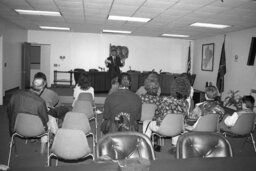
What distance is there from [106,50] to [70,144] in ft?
32.7

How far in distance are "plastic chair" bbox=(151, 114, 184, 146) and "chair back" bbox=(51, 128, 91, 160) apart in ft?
4.22

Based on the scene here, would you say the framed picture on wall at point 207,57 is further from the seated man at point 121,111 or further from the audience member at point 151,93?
the seated man at point 121,111

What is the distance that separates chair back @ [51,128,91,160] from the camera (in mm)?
2318

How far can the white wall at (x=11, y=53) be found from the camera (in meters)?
8.55

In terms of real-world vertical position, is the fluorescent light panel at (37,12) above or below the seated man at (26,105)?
above

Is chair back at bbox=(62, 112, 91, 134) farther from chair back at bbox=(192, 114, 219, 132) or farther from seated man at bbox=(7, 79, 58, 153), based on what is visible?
chair back at bbox=(192, 114, 219, 132)

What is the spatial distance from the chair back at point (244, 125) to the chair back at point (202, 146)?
189cm

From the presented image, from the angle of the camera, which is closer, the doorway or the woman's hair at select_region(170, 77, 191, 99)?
the woman's hair at select_region(170, 77, 191, 99)

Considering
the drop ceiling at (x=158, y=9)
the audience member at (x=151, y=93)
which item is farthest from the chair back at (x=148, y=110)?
the drop ceiling at (x=158, y=9)

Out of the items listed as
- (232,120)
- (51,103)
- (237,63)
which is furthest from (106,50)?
(232,120)

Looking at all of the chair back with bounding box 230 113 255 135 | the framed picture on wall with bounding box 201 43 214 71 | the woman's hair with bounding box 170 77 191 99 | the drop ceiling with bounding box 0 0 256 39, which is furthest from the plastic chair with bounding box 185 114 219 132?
the framed picture on wall with bounding box 201 43 214 71

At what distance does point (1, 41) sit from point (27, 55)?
9.18 ft

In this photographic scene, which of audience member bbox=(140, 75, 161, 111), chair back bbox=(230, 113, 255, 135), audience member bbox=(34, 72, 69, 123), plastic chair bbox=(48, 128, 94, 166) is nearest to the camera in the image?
plastic chair bbox=(48, 128, 94, 166)

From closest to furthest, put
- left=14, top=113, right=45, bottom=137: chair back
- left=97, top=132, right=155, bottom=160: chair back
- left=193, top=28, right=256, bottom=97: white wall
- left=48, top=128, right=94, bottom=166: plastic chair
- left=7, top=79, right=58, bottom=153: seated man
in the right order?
1. left=97, top=132, right=155, bottom=160: chair back
2. left=48, top=128, right=94, bottom=166: plastic chair
3. left=14, top=113, right=45, bottom=137: chair back
4. left=7, top=79, right=58, bottom=153: seated man
5. left=193, top=28, right=256, bottom=97: white wall
